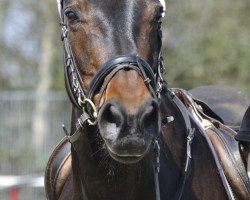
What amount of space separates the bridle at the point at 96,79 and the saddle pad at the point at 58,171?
0.97 m

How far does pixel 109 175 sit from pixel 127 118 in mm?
690

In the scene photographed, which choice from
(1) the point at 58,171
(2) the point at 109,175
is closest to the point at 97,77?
(2) the point at 109,175

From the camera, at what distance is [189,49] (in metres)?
23.6

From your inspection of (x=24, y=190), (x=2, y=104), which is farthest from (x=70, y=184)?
(x=2, y=104)

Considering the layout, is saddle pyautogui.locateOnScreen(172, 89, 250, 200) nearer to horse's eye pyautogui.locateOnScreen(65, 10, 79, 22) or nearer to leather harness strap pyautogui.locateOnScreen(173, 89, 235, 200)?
leather harness strap pyautogui.locateOnScreen(173, 89, 235, 200)

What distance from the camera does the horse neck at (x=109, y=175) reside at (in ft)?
13.1

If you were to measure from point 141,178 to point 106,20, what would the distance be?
884 millimetres

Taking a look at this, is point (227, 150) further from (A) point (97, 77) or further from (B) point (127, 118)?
(B) point (127, 118)

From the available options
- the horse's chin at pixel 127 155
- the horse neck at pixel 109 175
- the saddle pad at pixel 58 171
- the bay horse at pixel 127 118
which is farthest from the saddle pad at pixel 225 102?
the horse's chin at pixel 127 155

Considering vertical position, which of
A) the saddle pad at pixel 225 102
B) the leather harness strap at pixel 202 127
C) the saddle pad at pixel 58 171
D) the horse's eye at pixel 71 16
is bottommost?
the saddle pad at pixel 58 171

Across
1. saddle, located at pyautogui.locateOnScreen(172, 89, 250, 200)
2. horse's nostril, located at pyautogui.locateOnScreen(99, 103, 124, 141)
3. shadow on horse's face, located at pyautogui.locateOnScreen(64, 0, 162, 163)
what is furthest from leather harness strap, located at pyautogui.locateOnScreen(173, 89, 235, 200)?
horse's nostril, located at pyautogui.locateOnScreen(99, 103, 124, 141)

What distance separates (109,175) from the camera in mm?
4016

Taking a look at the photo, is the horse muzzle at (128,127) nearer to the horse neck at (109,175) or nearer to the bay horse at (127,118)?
the bay horse at (127,118)

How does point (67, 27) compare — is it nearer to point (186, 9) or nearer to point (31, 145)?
point (31, 145)
